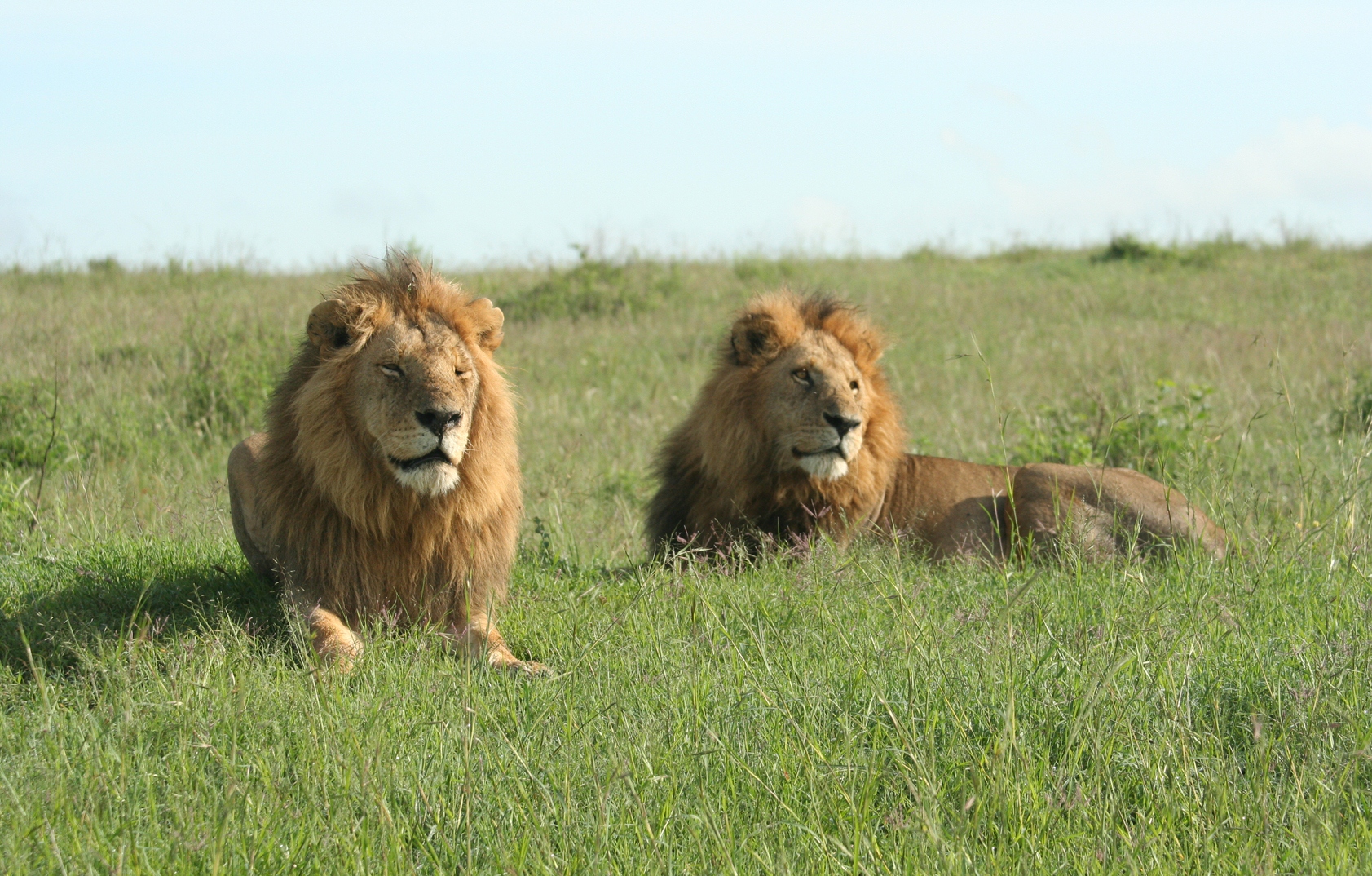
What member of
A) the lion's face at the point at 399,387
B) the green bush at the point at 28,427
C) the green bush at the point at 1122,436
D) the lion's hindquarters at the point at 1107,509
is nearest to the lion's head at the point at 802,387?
the lion's hindquarters at the point at 1107,509

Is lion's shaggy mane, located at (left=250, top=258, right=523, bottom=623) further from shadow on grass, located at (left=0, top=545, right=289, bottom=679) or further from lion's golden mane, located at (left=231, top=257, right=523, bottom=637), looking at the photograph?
shadow on grass, located at (left=0, top=545, right=289, bottom=679)

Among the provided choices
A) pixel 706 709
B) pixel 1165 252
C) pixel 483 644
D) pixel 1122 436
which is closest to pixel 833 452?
pixel 483 644

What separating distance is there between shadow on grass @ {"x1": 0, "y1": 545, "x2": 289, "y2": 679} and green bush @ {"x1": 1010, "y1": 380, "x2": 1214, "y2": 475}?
478cm

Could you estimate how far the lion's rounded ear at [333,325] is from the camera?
434 cm

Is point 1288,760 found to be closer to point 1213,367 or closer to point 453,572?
point 453,572

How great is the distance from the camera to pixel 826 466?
565 cm

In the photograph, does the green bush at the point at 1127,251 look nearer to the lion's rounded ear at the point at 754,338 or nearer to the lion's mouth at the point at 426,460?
the lion's rounded ear at the point at 754,338

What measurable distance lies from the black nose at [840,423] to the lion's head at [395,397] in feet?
5.39

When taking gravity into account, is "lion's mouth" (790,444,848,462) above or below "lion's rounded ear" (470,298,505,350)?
below

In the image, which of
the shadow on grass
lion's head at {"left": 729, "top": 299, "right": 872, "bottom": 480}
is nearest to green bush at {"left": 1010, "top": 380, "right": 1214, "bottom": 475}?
lion's head at {"left": 729, "top": 299, "right": 872, "bottom": 480}

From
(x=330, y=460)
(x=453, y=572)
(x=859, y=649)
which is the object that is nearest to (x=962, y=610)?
(x=859, y=649)

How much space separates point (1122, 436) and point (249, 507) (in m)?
5.45

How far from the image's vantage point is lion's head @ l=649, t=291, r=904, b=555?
5.69 meters

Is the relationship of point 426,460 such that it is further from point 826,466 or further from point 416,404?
point 826,466
